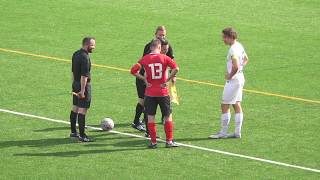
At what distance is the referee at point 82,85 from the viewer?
1783cm

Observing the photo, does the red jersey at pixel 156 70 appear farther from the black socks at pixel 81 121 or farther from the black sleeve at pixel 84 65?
the black socks at pixel 81 121

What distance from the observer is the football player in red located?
1739cm

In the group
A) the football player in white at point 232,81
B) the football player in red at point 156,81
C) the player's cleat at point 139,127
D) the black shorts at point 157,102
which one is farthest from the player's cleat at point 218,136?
the player's cleat at point 139,127

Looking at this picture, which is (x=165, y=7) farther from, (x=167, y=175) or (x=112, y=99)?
(x=167, y=175)

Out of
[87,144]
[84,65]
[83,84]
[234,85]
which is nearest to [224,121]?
[234,85]

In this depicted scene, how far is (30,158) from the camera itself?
55.4 feet

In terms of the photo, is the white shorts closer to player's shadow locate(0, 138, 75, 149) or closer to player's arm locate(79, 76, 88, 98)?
player's arm locate(79, 76, 88, 98)

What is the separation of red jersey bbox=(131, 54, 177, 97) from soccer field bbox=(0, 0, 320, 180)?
48.3 inches

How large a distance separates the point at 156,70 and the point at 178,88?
6.12m

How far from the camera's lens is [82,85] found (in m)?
17.8

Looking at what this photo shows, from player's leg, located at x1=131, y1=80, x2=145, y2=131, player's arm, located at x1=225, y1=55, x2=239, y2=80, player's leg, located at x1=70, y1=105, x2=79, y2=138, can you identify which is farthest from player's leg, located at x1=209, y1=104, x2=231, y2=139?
player's leg, located at x1=70, y1=105, x2=79, y2=138

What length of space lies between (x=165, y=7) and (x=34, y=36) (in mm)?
6952

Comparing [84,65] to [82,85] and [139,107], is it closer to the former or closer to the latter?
[82,85]

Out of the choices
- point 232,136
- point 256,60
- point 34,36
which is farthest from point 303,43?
point 232,136
